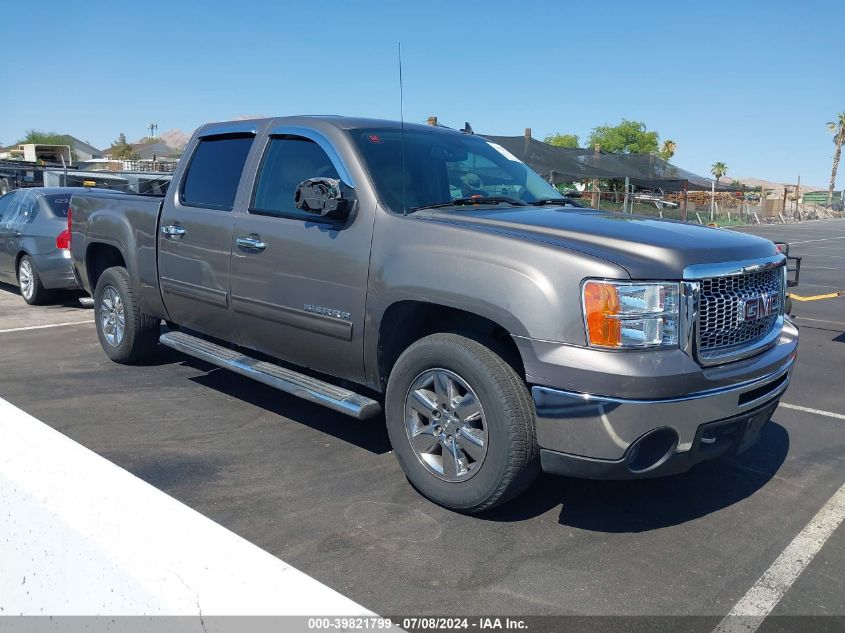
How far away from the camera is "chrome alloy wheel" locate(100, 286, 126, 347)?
21.0 feet

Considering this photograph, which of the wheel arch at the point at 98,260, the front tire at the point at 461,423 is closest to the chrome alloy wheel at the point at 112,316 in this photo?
the wheel arch at the point at 98,260

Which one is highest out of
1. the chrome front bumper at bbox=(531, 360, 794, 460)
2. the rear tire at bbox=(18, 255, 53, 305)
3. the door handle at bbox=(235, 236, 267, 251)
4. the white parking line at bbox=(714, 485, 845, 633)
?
→ the door handle at bbox=(235, 236, 267, 251)

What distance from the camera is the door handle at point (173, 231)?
5410mm

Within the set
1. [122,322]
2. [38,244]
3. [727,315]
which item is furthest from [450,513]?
[38,244]

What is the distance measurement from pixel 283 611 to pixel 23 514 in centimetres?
114

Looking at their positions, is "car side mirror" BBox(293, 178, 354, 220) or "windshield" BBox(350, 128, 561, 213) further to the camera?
"windshield" BBox(350, 128, 561, 213)

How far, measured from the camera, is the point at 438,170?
4688 mm

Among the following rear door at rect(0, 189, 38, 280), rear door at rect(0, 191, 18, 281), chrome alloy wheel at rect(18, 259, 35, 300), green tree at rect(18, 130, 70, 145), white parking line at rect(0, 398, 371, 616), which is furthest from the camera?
green tree at rect(18, 130, 70, 145)

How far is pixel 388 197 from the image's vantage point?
13.9 feet

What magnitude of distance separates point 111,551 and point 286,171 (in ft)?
10.9

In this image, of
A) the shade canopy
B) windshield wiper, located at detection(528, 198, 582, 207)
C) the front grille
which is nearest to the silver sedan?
windshield wiper, located at detection(528, 198, 582, 207)

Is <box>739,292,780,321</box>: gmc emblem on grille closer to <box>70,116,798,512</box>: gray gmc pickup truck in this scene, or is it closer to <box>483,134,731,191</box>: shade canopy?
<box>70,116,798,512</box>: gray gmc pickup truck

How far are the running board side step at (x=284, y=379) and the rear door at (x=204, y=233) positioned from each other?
0.13 m

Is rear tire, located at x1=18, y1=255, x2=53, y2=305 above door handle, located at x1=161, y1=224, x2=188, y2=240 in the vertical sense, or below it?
below
